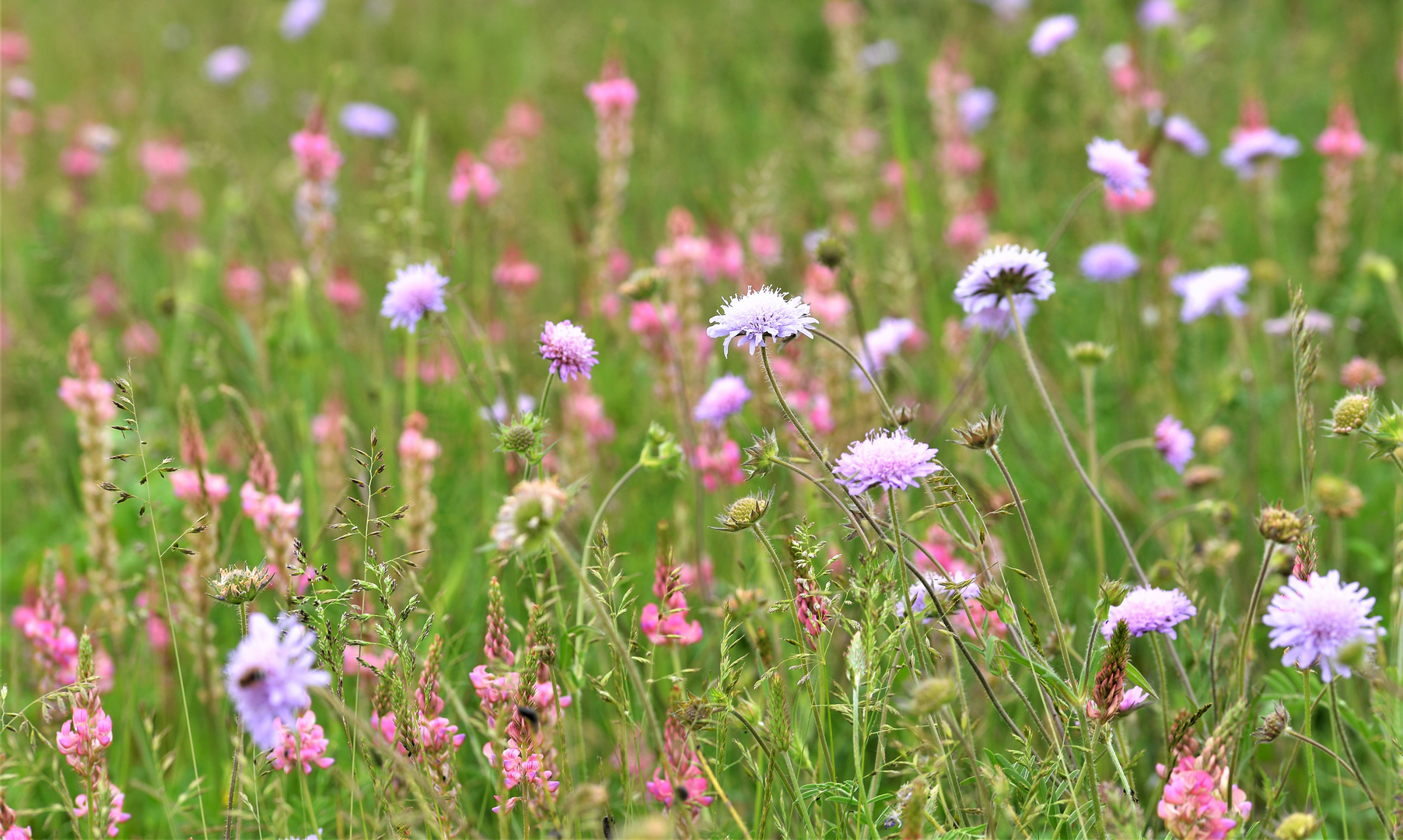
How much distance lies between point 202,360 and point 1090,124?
9.14 feet

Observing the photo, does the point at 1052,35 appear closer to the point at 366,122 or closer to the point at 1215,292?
the point at 1215,292

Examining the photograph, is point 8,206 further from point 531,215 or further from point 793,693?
point 793,693

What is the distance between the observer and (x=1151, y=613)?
1378 millimetres

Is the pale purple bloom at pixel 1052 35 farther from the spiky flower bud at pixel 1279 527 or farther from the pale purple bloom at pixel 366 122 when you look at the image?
the pale purple bloom at pixel 366 122

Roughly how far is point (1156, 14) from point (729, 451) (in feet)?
9.85

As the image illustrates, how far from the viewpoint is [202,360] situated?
7.96 feet

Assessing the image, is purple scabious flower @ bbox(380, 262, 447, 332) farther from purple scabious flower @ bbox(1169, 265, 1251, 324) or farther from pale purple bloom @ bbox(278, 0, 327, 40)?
pale purple bloom @ bbox(278, 0, 327, 40)

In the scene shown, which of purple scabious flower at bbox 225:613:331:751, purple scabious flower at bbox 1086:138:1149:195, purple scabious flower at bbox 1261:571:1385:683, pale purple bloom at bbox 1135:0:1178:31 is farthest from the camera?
pale purple bloom at bbox 1135:0:1178:31

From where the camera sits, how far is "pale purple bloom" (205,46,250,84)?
19.2ft

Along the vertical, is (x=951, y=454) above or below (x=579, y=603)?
above

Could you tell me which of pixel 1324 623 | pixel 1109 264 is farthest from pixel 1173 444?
pixel 1324 623

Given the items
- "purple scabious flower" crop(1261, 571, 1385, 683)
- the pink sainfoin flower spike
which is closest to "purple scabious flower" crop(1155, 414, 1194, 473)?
"purple scabious flower" crop(1261, 571, 1385, 683)

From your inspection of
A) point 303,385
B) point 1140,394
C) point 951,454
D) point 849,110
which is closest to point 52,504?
point 303,385

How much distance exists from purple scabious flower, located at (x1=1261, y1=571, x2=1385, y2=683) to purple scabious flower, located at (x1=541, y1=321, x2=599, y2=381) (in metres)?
→ 0.92
